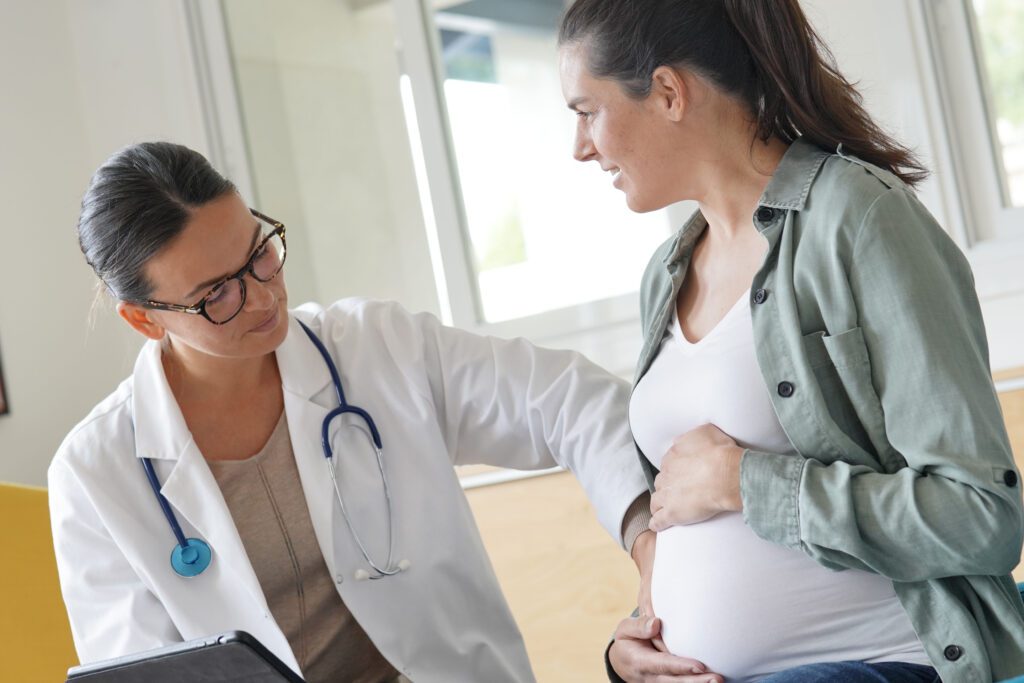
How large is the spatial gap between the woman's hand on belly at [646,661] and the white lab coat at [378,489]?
7.5 inches

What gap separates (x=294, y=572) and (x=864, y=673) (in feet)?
2.69

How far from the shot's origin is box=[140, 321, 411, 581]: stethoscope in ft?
5.08

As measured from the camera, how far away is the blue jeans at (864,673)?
1.09 meters

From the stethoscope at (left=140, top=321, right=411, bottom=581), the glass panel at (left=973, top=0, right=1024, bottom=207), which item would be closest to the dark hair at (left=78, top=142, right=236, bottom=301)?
the stethoscope at (left=140, top=321, right=411, bottom=581)

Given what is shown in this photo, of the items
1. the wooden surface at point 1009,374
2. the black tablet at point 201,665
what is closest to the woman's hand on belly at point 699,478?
the black tablet at point 201,665

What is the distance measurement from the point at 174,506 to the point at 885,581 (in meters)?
0.96

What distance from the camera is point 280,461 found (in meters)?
1.64

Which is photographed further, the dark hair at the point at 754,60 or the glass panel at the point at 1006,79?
the glass panel at the point at 1006,79

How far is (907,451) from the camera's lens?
105 centimetres

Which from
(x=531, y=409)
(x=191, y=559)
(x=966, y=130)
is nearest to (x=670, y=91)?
(x=531, y=409)

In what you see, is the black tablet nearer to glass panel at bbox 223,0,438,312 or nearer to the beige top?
the beige top

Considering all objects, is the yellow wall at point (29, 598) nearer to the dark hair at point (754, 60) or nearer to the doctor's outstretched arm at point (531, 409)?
the doctor's outstretched arm at point (531, 409)

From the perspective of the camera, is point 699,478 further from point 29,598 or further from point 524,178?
point 524,178

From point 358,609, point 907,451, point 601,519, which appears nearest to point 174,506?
point 358,609
